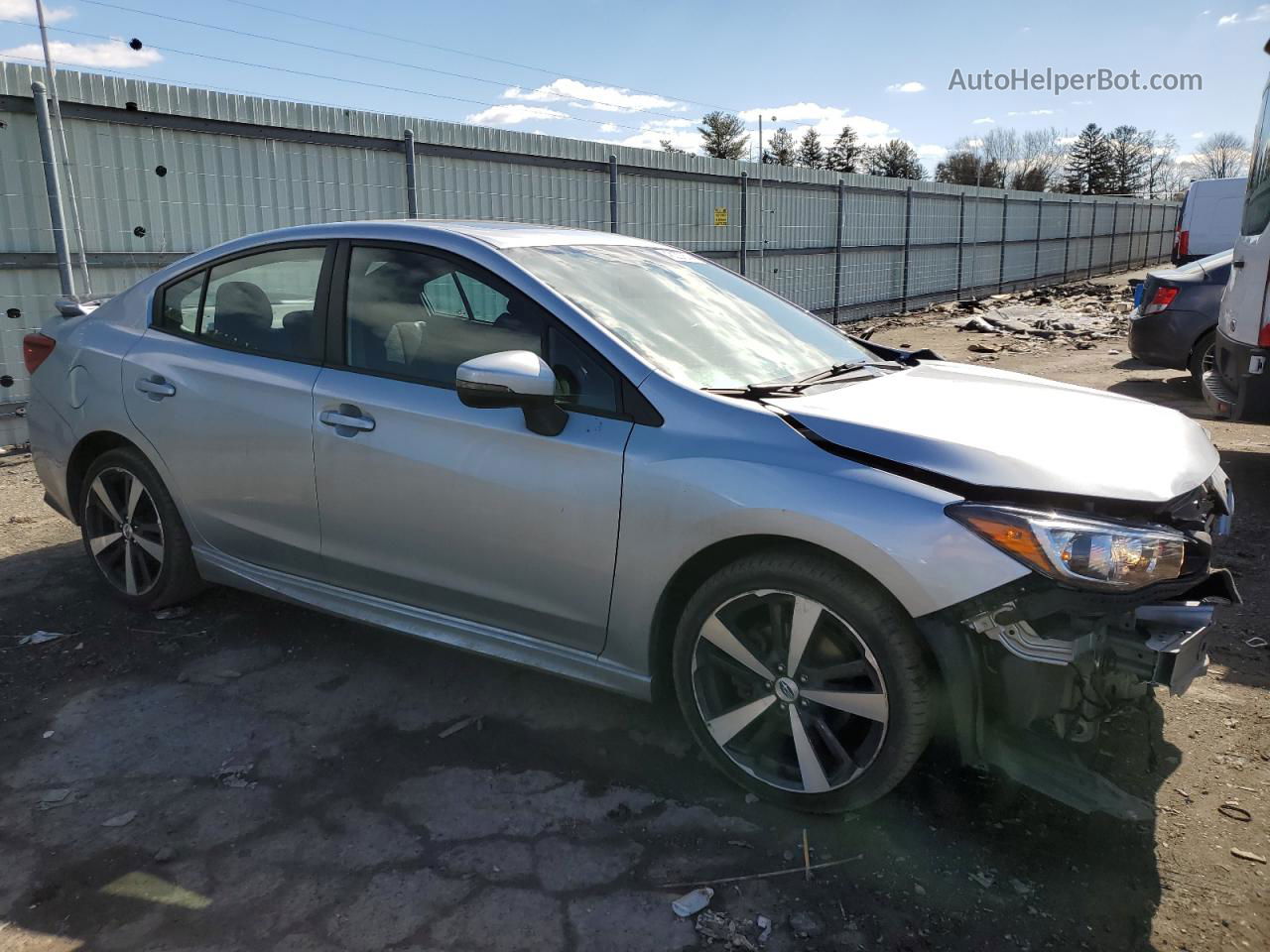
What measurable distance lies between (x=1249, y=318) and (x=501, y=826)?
18.1ft

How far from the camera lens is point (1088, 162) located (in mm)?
91062

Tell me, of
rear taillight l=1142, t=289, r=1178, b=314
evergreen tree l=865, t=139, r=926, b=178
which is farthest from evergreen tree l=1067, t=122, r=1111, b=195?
rear taillight l=1142, t=289, r=1178, b=314

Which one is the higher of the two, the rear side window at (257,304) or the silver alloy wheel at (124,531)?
the rear side window at (257,304)

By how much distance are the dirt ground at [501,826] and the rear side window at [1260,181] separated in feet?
11.2

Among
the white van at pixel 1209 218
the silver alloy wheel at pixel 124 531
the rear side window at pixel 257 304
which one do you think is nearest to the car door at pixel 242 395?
the rear side window at pixel 257 304

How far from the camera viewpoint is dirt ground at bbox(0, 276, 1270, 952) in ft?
7.70

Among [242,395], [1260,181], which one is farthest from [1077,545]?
[1260,181]

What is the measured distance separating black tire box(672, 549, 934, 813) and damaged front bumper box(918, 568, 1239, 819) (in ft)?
0.35

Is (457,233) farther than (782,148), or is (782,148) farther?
(782,148)

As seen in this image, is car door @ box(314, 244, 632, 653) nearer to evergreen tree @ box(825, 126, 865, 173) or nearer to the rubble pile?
the rubble pile

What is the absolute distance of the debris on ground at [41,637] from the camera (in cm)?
399

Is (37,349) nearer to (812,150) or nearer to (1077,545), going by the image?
(1077,545)

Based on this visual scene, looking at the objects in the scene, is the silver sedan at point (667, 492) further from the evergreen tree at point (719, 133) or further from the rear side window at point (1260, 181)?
the evergreen tree at point (719, 133)

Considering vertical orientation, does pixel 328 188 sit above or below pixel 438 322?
above
